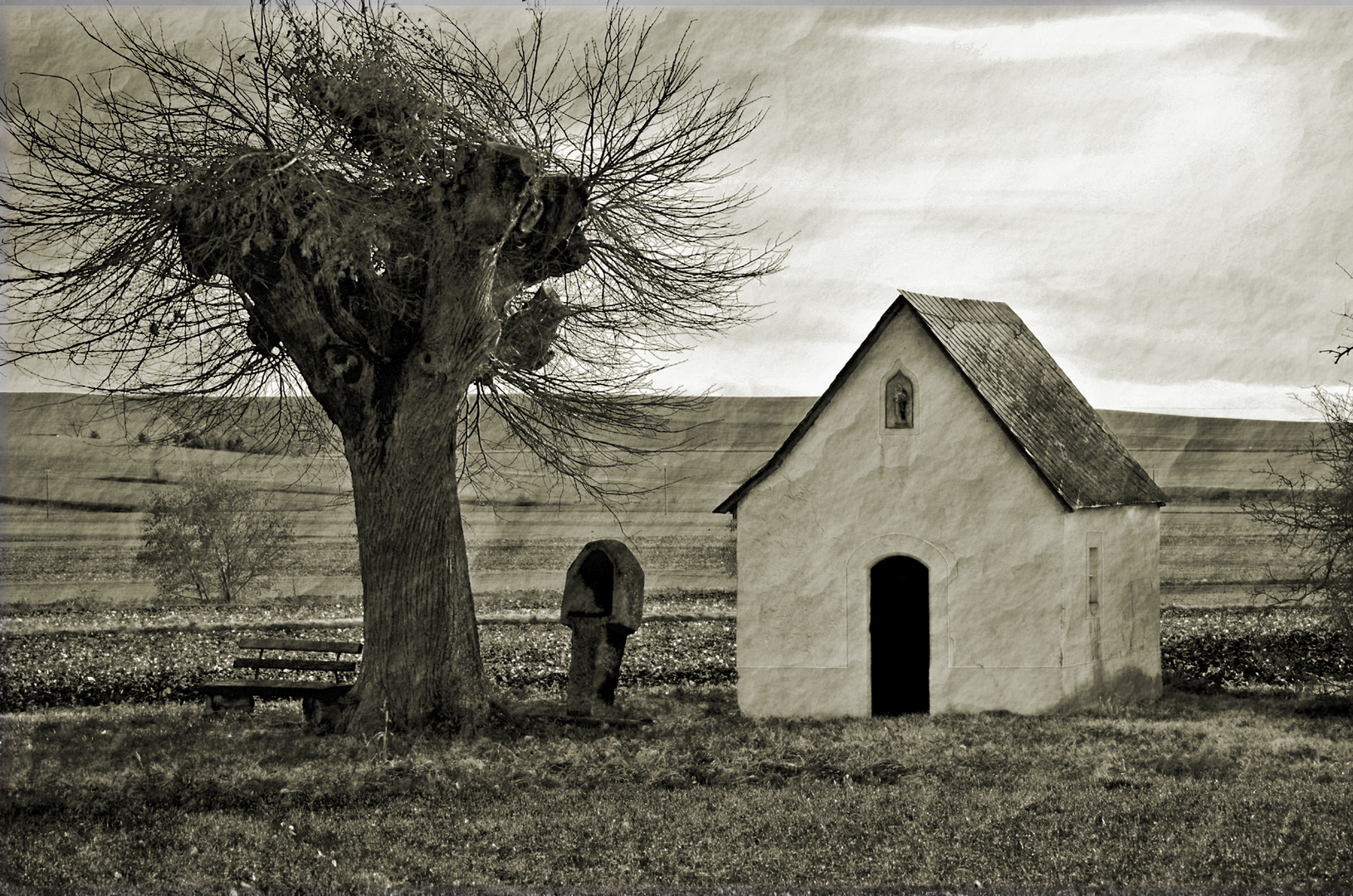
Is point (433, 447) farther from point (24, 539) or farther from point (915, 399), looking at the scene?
point (24, 539)

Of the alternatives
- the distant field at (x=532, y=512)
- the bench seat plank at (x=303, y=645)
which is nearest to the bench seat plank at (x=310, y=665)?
the bench seat plank at (x=303, y=645)

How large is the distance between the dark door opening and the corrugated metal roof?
2.65m

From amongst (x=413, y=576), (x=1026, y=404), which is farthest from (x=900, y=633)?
(x=413, y=576)

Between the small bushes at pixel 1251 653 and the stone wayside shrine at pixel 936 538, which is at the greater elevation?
the stone wayside shrine at pixel 936 538

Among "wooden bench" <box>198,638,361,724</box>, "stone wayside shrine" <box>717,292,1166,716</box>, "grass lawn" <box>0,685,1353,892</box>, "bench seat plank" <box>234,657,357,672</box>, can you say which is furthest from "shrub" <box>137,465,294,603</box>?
"stone wayside shrine" <box>717,292,1166,716</box>

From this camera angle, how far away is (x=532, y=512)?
184 feet

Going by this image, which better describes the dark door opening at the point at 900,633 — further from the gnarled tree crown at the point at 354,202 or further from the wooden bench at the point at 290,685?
the wooden bench at the point at 290,685

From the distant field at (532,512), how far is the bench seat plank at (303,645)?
19470 mm

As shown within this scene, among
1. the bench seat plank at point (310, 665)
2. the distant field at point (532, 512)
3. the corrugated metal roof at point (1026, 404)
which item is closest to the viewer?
the corrugated metal roof at point (1026, 404)

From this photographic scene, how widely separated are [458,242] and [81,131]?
393cm

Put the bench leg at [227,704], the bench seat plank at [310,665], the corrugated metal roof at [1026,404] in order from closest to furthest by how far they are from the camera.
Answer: the corrugated metal roof at [1026,404] < the bench seat plank at [310,665] < the bench leg at [227,704]

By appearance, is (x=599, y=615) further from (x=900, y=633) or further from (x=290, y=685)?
(x=900, y=633)

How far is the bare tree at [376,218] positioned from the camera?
44.1 feet

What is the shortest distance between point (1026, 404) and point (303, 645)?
9.51 metres
